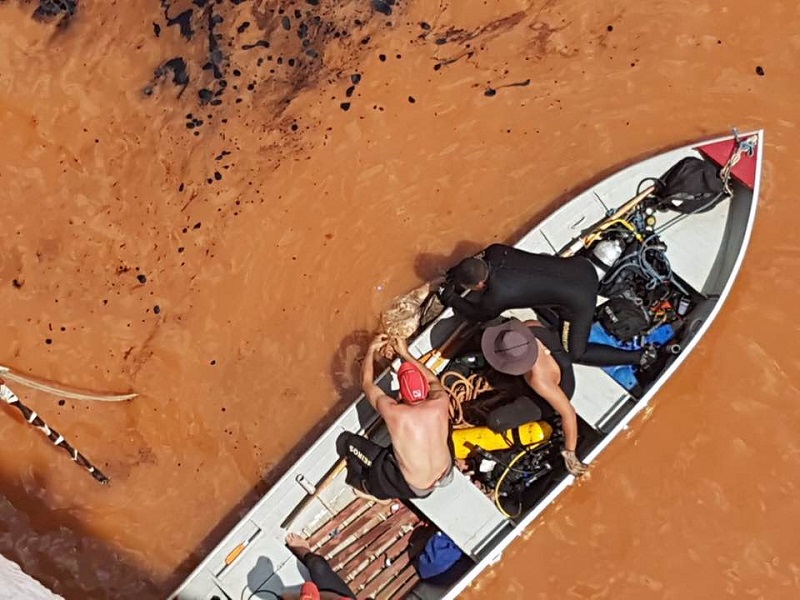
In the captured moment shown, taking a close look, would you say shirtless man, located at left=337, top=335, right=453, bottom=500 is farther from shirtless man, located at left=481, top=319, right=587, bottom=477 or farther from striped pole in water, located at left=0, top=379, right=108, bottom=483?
striped pole in water, located at left=0, top=379, right=108, bottom=483

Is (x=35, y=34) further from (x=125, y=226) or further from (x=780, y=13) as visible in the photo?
(x=780, y=13)

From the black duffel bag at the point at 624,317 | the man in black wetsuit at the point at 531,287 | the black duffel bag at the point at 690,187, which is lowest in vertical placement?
the man in black wetsuit at the point at 531,287

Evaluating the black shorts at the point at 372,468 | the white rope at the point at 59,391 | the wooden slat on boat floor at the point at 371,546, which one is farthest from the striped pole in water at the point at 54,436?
the black shorts at the point at 372,468

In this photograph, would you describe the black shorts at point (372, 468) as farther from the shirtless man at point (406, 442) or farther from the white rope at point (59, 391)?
the white rope at point (59, 391)

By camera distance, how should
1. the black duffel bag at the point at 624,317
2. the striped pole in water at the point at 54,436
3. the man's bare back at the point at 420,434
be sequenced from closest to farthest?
1. the man's bare back at the point at 420,434
2. the black duffel bag at the point at 624,317
3. the striped pole in water at the point at 54,436

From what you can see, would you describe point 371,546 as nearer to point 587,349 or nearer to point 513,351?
point 513,351

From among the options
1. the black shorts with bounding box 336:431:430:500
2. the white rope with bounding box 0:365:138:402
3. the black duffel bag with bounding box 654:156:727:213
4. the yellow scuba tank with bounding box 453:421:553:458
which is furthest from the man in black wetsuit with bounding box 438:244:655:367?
the white rope with bounding box 0:365:138:402

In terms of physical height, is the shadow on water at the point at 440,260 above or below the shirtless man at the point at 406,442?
above
